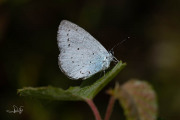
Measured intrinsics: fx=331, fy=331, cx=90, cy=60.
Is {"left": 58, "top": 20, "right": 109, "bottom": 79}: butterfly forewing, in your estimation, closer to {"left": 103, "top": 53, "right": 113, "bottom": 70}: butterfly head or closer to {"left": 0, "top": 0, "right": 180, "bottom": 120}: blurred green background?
{"left": 103, "top": 53, "right": 113, "bottom": 70}: butterfly head

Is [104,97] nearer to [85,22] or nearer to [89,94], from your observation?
[85,22]

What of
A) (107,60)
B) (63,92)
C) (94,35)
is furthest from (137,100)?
(94,35)

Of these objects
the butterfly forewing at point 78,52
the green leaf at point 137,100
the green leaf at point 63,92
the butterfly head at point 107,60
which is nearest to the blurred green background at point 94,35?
the butterfly forewing at point 78,52

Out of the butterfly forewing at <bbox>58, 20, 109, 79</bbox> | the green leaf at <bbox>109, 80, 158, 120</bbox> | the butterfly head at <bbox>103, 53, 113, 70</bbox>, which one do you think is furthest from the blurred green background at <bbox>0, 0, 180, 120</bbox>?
the green leaf at <bbox>109, 80, 158, 120</bbox>

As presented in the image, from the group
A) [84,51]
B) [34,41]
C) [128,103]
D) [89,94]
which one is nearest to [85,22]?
[34,41]

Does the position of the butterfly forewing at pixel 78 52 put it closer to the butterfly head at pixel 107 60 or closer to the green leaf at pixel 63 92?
the butterfly head at pixel 107 60

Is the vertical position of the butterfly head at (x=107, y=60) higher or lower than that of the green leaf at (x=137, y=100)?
lower

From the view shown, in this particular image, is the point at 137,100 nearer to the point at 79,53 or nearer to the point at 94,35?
the point at 79,53
